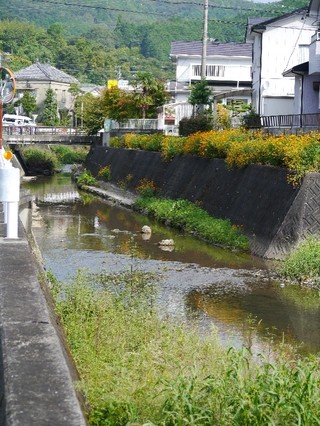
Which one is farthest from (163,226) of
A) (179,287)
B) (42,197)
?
(42,197)

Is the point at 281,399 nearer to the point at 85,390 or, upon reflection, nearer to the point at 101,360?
the point at 85,390

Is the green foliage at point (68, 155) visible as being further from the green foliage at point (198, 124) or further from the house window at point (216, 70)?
the green foliage at point (198, 124)

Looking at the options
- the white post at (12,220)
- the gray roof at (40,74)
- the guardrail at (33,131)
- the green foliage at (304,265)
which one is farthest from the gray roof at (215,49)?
the white post at (12,220)

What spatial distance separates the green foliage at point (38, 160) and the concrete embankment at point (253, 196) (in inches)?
957

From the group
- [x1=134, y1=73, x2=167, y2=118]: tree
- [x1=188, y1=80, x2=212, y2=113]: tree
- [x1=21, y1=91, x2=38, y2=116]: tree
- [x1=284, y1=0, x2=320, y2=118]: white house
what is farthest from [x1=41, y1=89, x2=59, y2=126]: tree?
[x1=284, y1=0, x2=320, y2=118]: white house

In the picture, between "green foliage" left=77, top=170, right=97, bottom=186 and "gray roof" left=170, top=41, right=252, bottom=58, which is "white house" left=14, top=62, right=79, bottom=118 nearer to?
"gray roof" left=170, top=41, right=252, bottom=58

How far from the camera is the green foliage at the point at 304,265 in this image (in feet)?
57.3

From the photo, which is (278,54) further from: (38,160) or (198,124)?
(38,160)

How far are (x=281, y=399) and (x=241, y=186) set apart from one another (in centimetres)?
1984

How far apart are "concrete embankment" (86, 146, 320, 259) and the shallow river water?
924 millimetres

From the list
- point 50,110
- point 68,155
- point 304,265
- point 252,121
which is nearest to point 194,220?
point 252,121

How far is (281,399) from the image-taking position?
18.2ft

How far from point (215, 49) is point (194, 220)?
42120 millimetres

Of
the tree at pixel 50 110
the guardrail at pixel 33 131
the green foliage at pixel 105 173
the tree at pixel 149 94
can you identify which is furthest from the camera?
the tree at pixel 50 110
